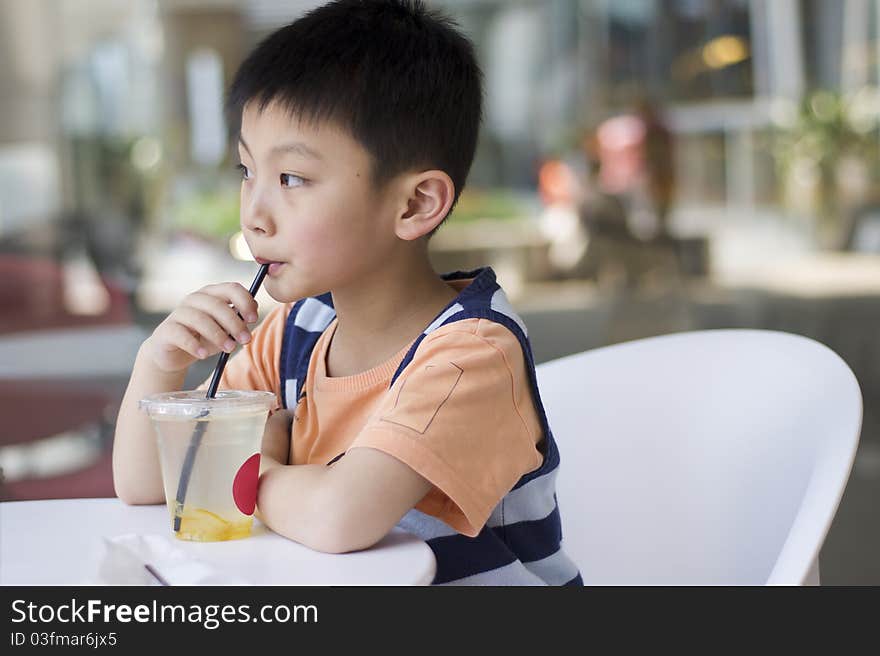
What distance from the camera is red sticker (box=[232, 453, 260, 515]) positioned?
78 cm

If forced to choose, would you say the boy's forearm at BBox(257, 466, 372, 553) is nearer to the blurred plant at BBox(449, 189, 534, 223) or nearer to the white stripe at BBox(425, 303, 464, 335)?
the white stripe at BBox(425, 303, 464, 335)

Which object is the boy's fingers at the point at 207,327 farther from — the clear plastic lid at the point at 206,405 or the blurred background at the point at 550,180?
the blurred background at the point at 550,180

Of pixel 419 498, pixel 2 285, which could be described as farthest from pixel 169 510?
pixel 2 285

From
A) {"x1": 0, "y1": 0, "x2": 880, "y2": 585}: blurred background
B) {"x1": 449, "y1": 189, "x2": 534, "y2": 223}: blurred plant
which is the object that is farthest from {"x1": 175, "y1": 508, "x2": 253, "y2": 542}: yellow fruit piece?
{"x1": 449, "y1": 189, "x2": 534, "y2": 223}: blurred plant

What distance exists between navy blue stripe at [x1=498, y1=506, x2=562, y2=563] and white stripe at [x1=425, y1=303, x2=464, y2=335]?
177 mm

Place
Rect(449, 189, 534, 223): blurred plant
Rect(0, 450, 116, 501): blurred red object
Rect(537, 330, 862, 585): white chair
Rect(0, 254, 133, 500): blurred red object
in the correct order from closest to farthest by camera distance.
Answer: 1. Rect(537, 330, 862, 585): white chair
2. Rect(0, 450, 116, 501): blurred red object
3. Rect(0, 254, 133, 500): blurred red object
4. Rect(449, 189, 534, 223): blurred plant

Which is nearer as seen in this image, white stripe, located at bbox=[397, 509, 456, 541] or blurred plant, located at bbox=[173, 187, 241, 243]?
white stripe, located at bbox=[397, 509, 456, 541]

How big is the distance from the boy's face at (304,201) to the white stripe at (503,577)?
26 centimetres

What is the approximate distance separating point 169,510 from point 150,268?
7.00ft

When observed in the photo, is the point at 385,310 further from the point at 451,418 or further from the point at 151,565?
the point at 151,565

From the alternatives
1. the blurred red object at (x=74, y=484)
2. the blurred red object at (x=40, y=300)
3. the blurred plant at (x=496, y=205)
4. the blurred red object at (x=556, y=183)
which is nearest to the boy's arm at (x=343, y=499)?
the blurred red object at (x=74, y=484)

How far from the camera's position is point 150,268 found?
9.34 feet
